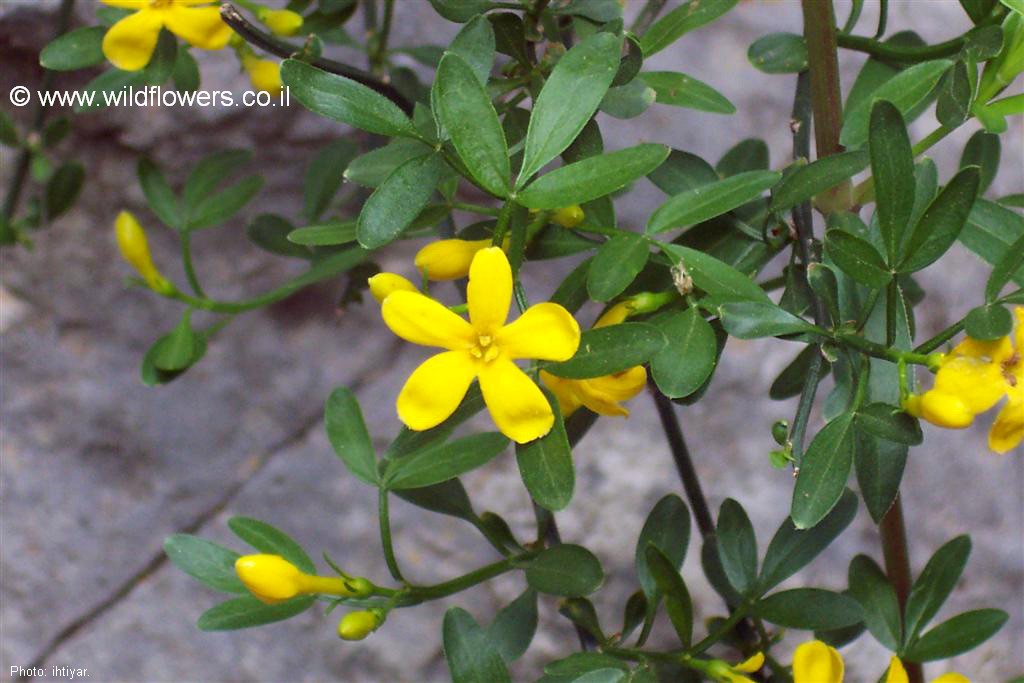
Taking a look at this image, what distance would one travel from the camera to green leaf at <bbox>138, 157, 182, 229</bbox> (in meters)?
1.05

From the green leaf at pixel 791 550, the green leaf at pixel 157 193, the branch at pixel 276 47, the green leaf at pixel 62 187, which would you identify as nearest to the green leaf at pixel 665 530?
the green leaf at pixel 791 550

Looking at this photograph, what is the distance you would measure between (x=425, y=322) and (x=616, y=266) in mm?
132

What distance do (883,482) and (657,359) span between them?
0.17 metres

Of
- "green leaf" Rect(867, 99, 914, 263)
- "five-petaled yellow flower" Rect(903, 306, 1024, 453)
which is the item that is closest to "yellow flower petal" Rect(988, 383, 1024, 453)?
"five-petaled yellow flower" Rect(903, 306, 1024, 453)

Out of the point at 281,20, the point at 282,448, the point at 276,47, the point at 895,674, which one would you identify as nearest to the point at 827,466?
the point at 895,674

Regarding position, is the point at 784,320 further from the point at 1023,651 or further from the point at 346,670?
the point at 1023,651

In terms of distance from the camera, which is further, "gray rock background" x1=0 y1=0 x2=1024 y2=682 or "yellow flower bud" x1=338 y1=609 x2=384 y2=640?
"gray rock background" x1=0 y1=0 x2=1024 y2=682

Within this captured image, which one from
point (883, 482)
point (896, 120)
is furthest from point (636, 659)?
point (896, 120)

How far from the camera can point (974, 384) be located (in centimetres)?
53

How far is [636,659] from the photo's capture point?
716 mm

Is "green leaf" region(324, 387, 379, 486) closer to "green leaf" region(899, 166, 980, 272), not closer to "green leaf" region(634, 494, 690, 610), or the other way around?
"green leaf" region(634, 494, 690, 610)

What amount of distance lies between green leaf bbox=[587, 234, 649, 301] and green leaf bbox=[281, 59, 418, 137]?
0.49 feet

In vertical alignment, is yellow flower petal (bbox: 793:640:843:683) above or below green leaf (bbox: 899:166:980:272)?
below

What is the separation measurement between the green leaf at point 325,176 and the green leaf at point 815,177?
0.55 meters
